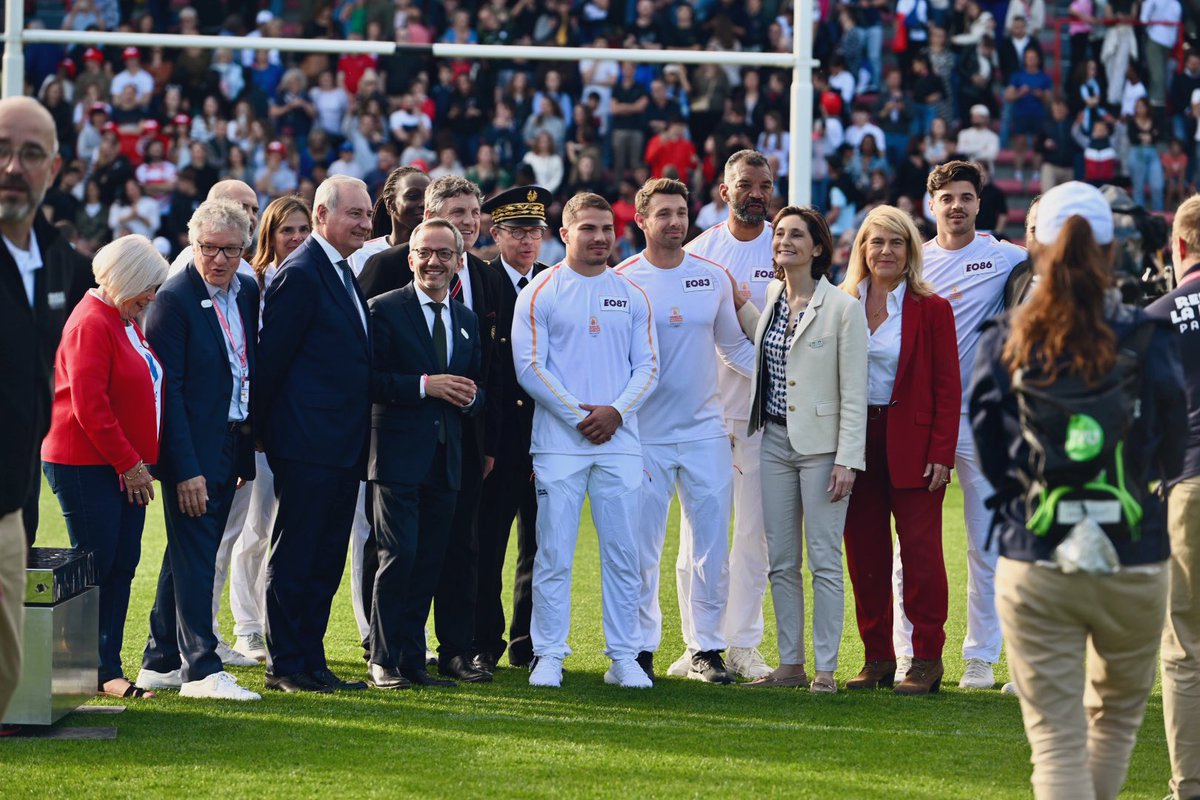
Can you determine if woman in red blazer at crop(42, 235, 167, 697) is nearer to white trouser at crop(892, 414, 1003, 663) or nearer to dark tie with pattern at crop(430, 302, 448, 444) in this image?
dark tie with pattern at crop(430, 302, 448, 444)

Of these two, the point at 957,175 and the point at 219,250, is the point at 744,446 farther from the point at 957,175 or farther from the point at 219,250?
the point at 219,250

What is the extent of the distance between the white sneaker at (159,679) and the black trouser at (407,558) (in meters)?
0.79

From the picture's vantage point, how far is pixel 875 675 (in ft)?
23.0

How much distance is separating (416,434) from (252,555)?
1.46 meters

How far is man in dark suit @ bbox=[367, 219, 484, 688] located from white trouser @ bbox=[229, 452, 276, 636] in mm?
1014

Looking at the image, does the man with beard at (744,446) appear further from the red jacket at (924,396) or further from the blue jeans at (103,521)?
the blue jeans at (103,521)

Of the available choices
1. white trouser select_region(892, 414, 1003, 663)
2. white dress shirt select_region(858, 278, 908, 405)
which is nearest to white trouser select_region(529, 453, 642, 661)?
white dress shirt select_region(858, 278, 908, 405)

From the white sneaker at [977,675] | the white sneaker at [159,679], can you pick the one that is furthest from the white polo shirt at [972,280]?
the white sneaker at [159,679]

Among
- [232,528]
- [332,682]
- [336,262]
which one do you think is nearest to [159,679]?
[332,682]

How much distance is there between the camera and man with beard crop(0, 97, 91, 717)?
4004mm

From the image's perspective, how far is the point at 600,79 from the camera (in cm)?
2078

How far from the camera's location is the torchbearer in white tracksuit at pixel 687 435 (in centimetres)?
718

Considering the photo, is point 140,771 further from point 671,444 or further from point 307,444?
point 671,444

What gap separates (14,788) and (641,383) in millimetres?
3014
